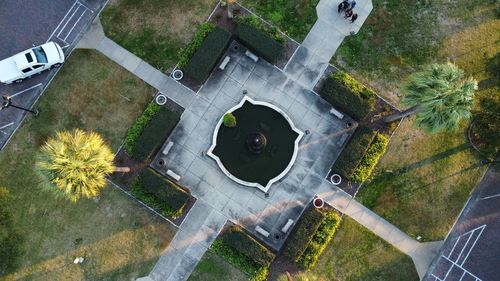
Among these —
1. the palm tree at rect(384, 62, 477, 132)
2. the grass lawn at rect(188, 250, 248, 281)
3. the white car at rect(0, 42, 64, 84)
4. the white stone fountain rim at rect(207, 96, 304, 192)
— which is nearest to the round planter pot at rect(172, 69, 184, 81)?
the white stone fountain rim at rect(207, 96, 304, 192)

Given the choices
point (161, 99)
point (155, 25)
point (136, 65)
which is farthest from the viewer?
point (155, 25)

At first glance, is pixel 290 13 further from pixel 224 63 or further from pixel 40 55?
pixel 40 55

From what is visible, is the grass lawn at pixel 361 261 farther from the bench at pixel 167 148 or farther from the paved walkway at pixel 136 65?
the paved walkway at pixel 136 65

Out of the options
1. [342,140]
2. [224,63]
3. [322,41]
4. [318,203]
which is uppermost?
[322,41]

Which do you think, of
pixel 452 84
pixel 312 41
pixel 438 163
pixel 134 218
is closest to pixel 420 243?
pixel 438 163

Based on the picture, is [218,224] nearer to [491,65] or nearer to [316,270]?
[316,270]

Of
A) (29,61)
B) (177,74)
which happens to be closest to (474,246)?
(177,74)

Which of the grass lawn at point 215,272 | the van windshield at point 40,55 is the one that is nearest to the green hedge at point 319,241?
the grass lawn at point 215,272
